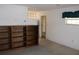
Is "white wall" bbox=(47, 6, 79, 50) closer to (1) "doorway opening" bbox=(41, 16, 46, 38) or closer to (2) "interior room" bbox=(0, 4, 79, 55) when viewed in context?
(2) "interior room" bbox=(0, 4, 79, 55)

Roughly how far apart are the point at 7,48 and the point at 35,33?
2.02 m

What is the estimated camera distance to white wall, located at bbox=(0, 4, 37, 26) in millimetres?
6749

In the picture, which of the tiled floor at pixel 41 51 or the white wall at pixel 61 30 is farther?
the white wall at pixel 61 30

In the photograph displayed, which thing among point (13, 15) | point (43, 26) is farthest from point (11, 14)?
point (43, 26)

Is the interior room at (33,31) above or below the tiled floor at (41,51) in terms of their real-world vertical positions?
→ above

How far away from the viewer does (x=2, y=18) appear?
6.74m

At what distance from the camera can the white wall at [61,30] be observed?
6.74 metres

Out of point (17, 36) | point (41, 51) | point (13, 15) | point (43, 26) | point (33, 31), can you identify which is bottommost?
point (41, 51)

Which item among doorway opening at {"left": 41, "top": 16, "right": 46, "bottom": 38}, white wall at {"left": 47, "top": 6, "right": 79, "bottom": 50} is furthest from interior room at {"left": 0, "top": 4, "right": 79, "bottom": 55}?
doorway opening at {"left": 41, "top": 16, "right": 46, "bottom": 38}

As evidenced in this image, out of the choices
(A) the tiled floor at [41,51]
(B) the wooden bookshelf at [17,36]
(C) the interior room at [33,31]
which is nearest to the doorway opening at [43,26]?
(C) the interior room at [33,31]

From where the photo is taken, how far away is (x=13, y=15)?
7156 millimetres

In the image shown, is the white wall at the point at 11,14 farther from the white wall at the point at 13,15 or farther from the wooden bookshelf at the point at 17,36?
the wooden bookshelf at the point at 17,36

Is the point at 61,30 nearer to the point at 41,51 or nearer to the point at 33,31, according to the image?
the point at 33,31

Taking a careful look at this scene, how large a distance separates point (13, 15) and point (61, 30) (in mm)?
2715
